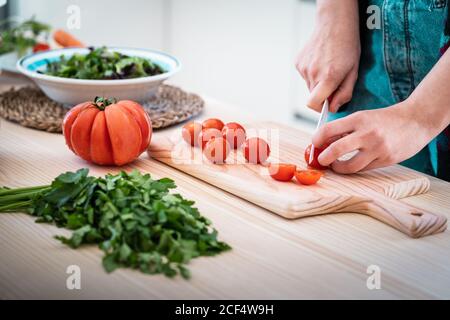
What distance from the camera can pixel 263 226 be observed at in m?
1.30

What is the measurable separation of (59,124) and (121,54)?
0.36 meters

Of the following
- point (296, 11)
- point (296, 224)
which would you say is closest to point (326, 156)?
point (296, 224)

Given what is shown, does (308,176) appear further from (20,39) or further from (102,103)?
(20,39)

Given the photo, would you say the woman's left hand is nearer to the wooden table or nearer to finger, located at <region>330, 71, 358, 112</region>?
the wooden table

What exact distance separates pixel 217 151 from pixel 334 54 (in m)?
0.44

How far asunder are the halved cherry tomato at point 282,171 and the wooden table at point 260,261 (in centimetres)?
10

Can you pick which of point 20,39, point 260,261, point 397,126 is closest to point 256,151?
point 397,126

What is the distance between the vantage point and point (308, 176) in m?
1.43

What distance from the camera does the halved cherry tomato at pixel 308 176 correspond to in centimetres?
143

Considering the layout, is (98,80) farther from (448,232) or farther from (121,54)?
(448,232)

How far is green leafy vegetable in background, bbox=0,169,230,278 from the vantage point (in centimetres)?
111

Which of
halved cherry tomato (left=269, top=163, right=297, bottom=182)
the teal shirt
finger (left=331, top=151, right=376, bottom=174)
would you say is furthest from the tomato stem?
the teal shirt

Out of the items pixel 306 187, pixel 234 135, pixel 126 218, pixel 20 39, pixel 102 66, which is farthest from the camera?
pixel 20 39

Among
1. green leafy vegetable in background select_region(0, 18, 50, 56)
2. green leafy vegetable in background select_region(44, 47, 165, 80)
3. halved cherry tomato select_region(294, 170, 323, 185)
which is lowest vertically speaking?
halved cherry tomato select_region(294, 170, 323, 185)
